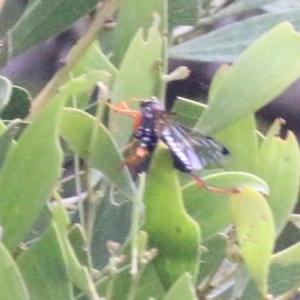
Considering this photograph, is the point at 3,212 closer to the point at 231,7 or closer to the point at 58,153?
the point at 58,153

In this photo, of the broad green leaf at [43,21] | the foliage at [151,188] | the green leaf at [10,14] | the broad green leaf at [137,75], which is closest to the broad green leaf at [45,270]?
the foliage at [151,188]

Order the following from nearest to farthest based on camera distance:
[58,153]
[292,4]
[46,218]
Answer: [58,153]
[46,218]
[292,4]

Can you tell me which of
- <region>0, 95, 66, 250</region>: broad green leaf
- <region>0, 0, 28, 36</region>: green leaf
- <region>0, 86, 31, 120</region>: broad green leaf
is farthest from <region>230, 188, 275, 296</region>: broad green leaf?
<region>0, 0, 28, 36</region>: green leaf

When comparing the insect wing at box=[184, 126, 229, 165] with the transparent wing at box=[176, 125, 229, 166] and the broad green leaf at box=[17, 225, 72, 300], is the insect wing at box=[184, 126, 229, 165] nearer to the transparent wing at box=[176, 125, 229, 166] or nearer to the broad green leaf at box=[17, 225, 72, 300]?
the transparent wing at box=[176, 125, 229, 166]

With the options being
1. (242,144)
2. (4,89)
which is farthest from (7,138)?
(242,144)

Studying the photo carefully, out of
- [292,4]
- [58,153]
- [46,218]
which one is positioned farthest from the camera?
[292,4]

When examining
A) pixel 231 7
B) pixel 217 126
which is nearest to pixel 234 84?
pixel 217 126

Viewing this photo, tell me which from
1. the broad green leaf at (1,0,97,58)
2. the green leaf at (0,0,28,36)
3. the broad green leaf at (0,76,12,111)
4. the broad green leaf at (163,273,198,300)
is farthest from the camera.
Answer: the green leaf at (0,0,28,36)

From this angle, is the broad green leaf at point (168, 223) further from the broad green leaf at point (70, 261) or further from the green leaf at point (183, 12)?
the green leaf at point (183, 12)

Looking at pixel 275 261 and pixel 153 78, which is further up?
pixel 153 78
